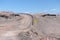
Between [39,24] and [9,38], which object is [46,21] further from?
[9,38]

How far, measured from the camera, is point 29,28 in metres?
4.11

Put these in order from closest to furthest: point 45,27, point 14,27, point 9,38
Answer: point 9,38 < point 14,27 < point 45,27

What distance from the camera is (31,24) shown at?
174 inches

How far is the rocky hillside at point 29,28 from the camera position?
3.62 meters

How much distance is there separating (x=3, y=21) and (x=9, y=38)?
89 centimetres

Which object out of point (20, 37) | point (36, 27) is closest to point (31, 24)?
point (36, 27)

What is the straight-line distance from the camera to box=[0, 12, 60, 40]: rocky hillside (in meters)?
3.62

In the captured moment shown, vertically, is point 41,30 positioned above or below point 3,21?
below

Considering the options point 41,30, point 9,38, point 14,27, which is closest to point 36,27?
point 41,30

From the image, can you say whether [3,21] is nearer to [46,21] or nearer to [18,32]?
[18,32]

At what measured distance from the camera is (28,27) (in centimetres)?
411

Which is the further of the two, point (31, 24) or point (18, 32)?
point (31, 24)

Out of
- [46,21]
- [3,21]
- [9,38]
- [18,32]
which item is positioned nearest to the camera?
[9,38]

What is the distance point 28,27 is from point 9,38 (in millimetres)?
779
